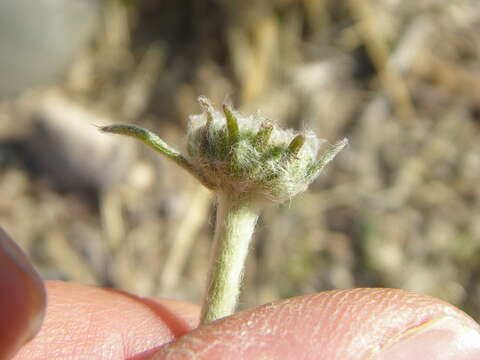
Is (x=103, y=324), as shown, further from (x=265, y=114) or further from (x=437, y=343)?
(x=265, y=114)

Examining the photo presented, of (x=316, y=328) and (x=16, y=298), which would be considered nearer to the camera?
(x=16, y=298)

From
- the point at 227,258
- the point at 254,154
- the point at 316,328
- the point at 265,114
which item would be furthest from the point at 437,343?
the point at 265,114

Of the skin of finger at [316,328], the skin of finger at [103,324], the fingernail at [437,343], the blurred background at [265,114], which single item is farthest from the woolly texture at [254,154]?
the blurred background at [265,114]

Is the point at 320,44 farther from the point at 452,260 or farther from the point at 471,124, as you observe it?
the point at 452,260

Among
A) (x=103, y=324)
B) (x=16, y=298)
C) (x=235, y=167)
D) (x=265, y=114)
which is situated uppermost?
(x=265, y=114)

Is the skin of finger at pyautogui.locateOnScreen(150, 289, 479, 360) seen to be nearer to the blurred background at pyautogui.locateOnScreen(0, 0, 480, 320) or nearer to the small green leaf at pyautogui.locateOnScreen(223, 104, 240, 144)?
the small green leaf at pyautogui.locateOnScreen(223, 104, 240, 144)

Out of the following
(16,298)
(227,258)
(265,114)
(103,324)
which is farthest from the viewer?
(265,114)

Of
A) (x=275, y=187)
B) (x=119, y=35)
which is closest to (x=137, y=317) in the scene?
(x=275, y=187)

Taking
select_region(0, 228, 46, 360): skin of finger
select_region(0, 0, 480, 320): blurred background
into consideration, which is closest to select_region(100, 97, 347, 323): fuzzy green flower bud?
select_region(0, 228, 46, 360): skin of finger
